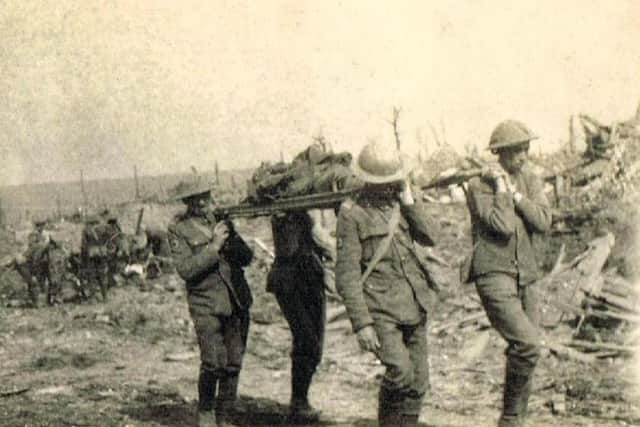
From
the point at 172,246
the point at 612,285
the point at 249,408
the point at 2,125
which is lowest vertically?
the point at 249,408

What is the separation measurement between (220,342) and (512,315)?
1741mm

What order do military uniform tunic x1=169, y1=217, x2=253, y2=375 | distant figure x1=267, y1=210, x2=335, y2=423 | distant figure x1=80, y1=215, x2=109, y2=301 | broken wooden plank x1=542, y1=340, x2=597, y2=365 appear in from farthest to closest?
distant figure x1=80, y1=215, x2=109, y2=301 → broken wooden plank x1=542, y1=340, x2=597, y2=365 → distant figure x1=267, y1=210, x2=335, y2=423 → military uniform tunic x1=169, y1=217, x2=253, y2=375

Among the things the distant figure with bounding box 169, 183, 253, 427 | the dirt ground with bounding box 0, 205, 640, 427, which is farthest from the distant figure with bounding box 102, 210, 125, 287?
the distant figure with bounding box 169, 183, 253, 427

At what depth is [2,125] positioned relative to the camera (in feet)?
27.8

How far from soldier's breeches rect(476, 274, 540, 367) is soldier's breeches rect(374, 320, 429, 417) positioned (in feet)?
1.41

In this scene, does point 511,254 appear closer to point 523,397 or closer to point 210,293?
point 523,397

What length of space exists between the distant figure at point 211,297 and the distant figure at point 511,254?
1479 millimetres

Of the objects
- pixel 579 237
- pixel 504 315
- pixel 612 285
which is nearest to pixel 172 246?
pixel 504 315

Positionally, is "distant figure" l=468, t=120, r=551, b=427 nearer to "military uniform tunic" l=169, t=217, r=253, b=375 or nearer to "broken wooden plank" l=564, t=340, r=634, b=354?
"military uniform tunic" l=169, t=217, r=253, b=375

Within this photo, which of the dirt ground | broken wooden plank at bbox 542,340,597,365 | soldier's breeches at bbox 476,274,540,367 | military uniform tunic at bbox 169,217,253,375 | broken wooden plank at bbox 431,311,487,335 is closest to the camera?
soldier's breeches at bbox 476,274,540,367

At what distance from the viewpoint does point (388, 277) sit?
162 inches

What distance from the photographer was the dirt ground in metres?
5.34

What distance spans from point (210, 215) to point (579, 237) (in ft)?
21.3

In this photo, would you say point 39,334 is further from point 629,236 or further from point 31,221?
point 31,221
